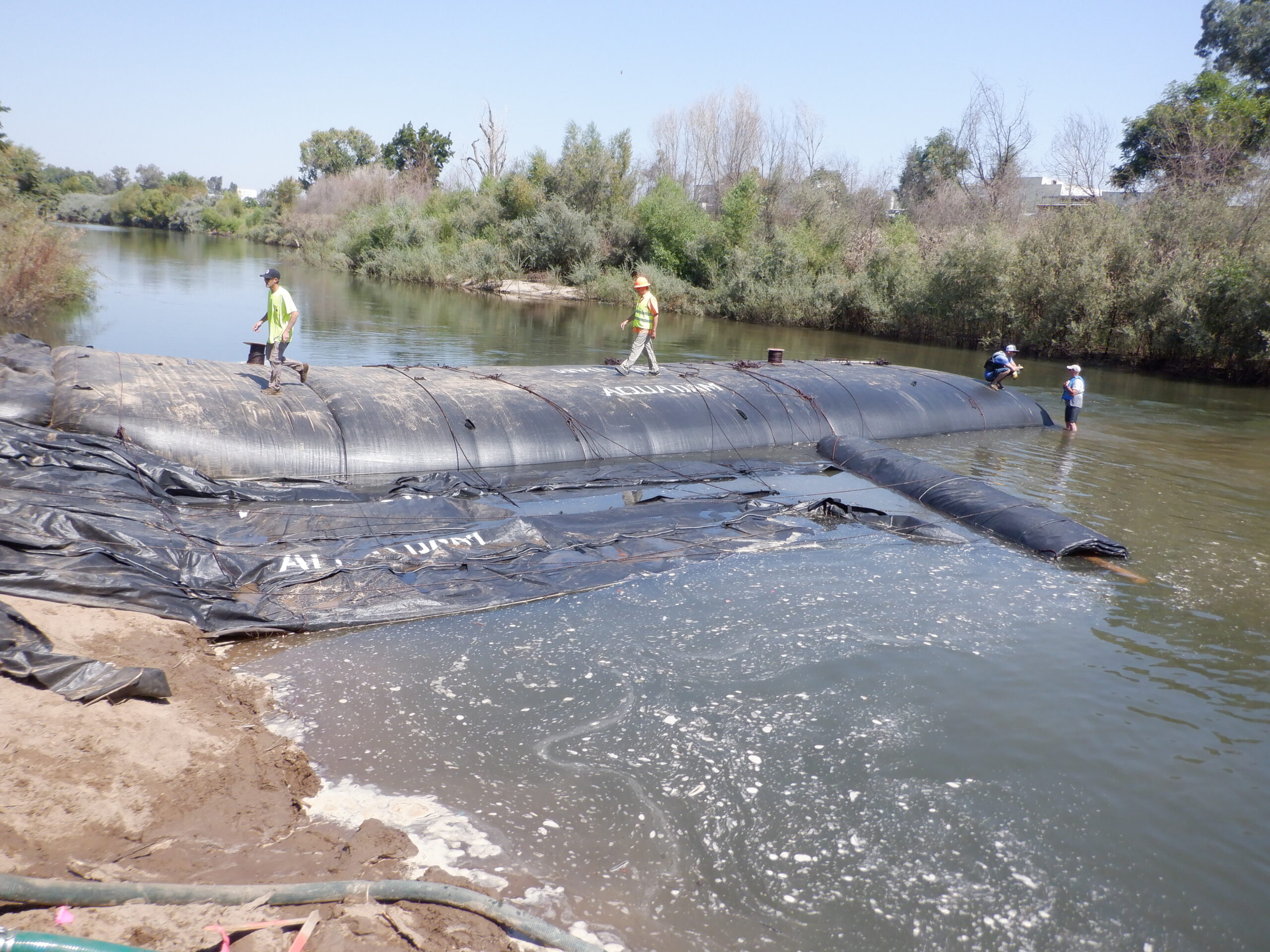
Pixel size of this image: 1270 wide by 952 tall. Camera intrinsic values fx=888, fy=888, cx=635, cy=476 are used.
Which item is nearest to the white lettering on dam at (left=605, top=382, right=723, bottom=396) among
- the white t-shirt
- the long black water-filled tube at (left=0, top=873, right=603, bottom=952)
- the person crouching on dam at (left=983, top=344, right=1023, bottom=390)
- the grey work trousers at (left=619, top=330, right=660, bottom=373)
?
the grey work trousers at (left=619, top=330, right=660, bottom=373)

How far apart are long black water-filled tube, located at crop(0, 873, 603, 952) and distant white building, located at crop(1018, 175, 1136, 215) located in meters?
32.8

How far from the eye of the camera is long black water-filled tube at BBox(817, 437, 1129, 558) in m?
10.3

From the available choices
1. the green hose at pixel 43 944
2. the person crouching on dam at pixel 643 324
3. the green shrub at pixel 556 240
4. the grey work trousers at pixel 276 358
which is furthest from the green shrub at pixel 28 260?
the green shrub at pixel 556 240

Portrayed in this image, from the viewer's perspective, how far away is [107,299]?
28203 millimetres

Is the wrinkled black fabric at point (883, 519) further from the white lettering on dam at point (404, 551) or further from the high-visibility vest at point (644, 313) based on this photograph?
the high-visibility vest at point (644, 313)

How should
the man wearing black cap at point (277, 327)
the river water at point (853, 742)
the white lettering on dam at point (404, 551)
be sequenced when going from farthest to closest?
the man wearing black cap at point (277, 327) → the white lettering on dam at point (404, 551) → the river water at point (853, 742)

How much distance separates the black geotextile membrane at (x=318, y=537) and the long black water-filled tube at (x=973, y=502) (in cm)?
90

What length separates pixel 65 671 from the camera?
527 cm

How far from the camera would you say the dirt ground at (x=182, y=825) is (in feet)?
12.0

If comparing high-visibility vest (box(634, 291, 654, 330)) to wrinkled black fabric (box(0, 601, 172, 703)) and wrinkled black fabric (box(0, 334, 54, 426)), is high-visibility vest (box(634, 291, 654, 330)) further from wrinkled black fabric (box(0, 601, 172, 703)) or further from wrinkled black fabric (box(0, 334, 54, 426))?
wrinkled black fabric (box(0, 601, 172, 703))

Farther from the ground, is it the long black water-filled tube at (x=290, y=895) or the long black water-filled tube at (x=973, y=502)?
the long black water-filled tube at (x=973, y=502)

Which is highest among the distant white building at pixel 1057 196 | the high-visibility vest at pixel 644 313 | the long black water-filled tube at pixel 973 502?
the distant white building at pixel 1057 196

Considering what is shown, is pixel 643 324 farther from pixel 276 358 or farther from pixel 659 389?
pixel 276 358

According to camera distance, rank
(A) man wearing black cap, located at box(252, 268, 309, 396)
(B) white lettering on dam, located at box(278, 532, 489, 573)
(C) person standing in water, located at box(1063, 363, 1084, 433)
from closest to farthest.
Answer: (B) white lettering on dam, located at box(278, 532, 489, 573), (A) man wearing black cap, located at box(252, 268, 309, 396), (C) person standing in water, located at box(1063, 363, 1084, 433)
